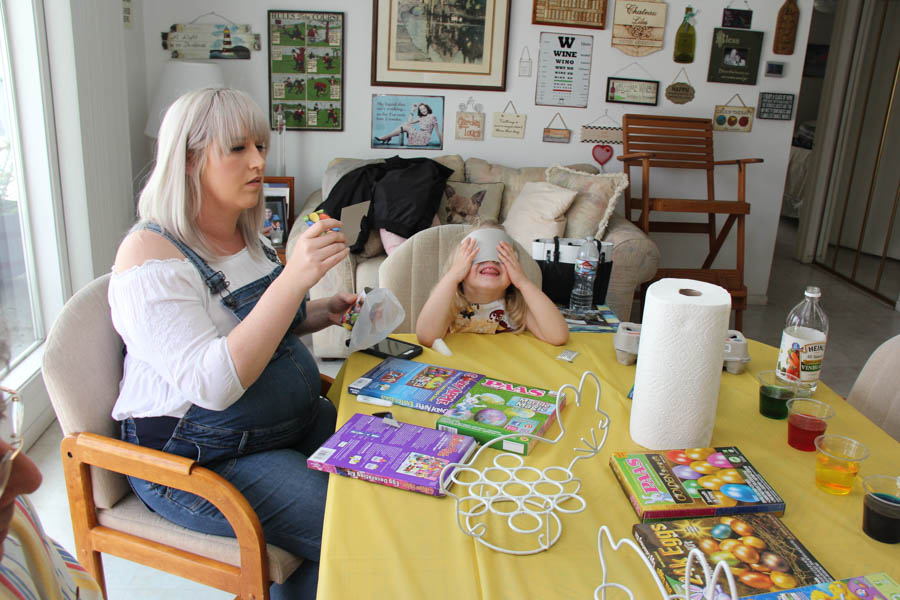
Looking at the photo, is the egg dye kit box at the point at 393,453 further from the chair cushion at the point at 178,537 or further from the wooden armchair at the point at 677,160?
the wooden armchair at the point at 677,160

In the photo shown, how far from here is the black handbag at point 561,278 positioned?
215cm

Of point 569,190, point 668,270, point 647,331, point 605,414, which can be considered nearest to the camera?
point 647,331

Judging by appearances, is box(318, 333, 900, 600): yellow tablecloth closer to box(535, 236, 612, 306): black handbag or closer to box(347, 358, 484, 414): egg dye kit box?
box(347, 358, 484, 414): egg dye kit box

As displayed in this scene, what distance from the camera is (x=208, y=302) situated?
1284mm

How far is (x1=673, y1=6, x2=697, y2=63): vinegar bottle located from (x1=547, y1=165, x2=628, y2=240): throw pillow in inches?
39.4

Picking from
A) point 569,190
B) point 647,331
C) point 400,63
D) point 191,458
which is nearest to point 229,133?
point 191,458

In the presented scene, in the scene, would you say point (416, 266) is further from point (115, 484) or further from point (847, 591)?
point (847, 591)

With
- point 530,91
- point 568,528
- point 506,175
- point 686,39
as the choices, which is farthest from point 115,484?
point 686,39

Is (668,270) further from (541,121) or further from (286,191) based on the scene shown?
(286,191)

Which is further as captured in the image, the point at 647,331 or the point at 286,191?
the point at 286,191

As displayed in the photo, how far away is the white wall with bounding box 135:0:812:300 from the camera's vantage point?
383cm

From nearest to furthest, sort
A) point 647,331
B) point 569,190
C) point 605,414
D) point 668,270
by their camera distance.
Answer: point 647,331 → point 605,414 → point 569,190 → point 668,270

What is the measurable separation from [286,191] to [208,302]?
2.60 meters

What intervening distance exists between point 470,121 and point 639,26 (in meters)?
1.14
